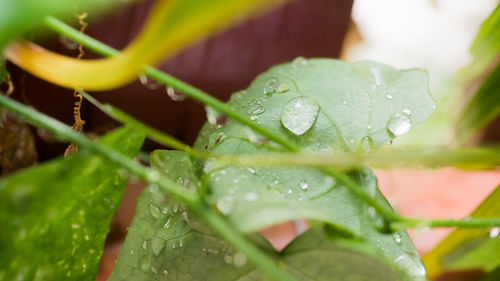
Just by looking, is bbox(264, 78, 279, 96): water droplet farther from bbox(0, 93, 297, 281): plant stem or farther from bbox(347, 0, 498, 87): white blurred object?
bbox(347, 0, 498, 87): white blurred object

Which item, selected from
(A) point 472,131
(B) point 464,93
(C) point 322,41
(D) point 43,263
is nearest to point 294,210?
(D) point 43,263

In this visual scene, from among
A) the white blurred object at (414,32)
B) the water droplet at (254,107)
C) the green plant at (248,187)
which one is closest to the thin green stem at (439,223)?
the green plant at (248,187)

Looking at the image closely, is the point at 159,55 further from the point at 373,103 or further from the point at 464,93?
the point at 464,93

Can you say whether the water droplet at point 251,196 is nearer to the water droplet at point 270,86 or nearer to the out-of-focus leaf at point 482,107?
the water droplet at point 270,86

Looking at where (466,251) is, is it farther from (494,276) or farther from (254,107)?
(254,107)

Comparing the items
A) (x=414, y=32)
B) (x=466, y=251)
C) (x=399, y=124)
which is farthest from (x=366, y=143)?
(x=414, y=32)
